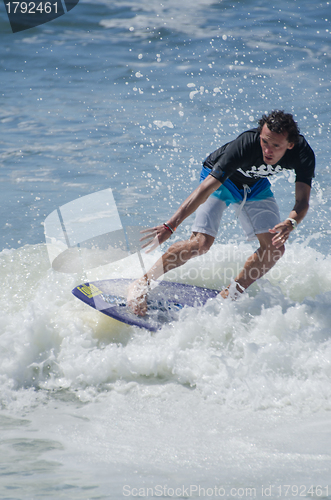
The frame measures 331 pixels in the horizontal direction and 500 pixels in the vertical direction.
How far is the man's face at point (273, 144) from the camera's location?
9.91 feet

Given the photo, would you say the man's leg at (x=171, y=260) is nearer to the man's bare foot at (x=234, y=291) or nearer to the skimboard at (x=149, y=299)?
the skimboard at (x=149, y=299)

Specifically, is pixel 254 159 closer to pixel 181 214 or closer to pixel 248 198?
pixel 248 198

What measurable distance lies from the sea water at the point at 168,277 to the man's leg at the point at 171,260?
0.78ft

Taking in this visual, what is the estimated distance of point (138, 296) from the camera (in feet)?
11.8

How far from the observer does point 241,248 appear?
553 centimetres

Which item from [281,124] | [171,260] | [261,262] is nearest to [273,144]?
[281,124]

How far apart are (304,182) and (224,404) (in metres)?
1.78

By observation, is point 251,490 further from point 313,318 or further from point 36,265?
point 36,265

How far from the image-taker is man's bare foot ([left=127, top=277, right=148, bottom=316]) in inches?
139

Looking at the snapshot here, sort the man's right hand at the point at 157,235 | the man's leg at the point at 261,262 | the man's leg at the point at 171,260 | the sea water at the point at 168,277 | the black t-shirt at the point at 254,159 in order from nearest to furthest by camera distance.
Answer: the sea water at the point at 168,277
the man's right hand at the point at 157,235
the black t-shirt at the point at 254,159
the man's leg at the point at 171,260
the man's leg at the point at 261,262

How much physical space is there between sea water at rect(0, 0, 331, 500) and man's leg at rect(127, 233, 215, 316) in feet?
0.78

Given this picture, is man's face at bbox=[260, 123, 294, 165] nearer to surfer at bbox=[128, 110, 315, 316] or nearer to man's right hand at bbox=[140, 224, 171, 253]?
surfer at bbox=[128, 110, 315, 316]

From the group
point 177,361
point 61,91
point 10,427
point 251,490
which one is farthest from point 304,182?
point 61,91

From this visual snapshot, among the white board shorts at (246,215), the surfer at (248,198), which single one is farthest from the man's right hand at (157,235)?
the white board shorts at (246,215)
